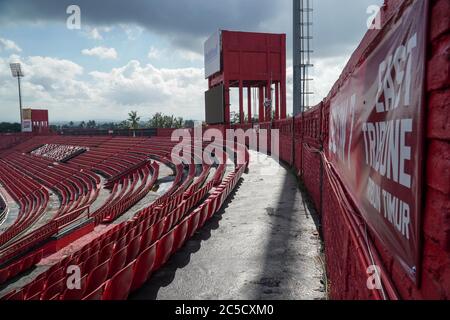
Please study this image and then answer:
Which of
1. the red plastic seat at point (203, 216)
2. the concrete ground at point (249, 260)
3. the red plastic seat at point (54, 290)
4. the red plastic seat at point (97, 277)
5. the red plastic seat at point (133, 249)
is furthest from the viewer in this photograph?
the red plastic seat at point (203, 216)

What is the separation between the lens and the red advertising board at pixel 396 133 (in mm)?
1448

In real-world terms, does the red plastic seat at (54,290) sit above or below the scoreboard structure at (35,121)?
below

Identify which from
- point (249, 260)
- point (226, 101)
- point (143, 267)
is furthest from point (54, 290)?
point (226, 101)

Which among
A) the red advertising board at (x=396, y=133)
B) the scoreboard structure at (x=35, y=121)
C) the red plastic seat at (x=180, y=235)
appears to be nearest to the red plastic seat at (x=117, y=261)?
the red plastic seat at (x=180, y=235)

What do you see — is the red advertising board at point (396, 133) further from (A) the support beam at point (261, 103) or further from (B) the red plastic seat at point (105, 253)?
(A) the support beam at point (261, 103)

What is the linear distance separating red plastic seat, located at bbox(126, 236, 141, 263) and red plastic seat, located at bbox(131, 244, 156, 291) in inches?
28.7

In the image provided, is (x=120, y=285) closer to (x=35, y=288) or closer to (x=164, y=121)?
(x=35, y=288)

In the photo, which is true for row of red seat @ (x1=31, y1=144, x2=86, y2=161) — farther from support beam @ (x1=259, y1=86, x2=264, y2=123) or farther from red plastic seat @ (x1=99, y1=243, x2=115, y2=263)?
red plastic seat @ (x1=99, y1=243, x2=115, y2=263)

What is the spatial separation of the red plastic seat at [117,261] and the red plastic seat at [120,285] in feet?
2.58

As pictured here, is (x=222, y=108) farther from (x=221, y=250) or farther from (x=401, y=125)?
(x=401, y=125)

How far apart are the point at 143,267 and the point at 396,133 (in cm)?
406

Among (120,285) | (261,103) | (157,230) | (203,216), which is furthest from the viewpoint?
(261,103)

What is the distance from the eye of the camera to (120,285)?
13.8 ft

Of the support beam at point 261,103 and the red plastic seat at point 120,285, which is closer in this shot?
the red plastic seat at point 120,285
